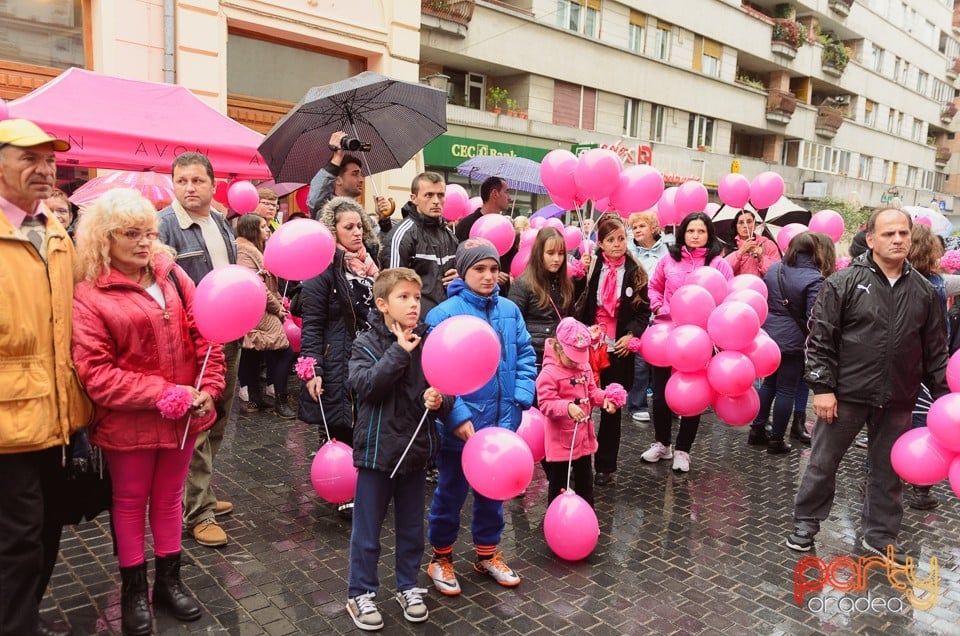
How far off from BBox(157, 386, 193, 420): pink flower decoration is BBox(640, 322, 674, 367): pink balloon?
11.7ft

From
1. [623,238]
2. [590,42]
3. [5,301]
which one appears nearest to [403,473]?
[5,301]

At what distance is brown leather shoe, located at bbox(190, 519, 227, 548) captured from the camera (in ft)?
13.4

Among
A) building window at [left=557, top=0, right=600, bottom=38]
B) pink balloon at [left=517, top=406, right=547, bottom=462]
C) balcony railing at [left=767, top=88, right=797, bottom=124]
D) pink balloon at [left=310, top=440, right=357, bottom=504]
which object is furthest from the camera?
balcony railing at [left=767, top=88, right=797, bottom=124]

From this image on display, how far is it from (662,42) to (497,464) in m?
24.2

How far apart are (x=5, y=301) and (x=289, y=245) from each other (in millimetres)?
1546

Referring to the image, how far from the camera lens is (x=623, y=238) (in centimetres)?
538

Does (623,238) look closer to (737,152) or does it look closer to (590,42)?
(590,42)

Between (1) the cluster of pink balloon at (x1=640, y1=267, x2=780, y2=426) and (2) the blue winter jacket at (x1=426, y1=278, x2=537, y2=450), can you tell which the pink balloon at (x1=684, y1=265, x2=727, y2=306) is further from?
(2) the blue winter jacket at (x1=426, y1=278, x2=537, y2=450)

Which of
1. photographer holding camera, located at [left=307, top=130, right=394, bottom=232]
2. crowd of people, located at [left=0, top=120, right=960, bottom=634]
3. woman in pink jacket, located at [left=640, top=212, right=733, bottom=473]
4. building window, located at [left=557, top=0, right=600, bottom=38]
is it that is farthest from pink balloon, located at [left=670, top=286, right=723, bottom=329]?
building window, located at [left=557, top=0, right=600, bottom=38]

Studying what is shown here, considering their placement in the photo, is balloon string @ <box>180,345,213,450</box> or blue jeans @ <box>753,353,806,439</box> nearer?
balloon string @ <box>180,345,213,450</box>

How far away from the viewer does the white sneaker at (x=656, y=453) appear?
19.5 ft

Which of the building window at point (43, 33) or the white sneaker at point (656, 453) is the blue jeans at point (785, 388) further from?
the building window at point (43, 33)

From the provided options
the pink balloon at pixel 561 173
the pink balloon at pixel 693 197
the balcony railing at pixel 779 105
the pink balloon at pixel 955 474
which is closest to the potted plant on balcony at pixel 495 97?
the pink balloon at pixel 693 197

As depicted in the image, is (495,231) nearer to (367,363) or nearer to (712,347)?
(712,347)
